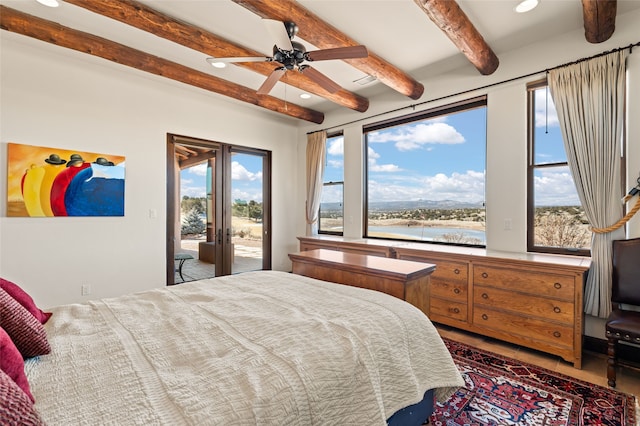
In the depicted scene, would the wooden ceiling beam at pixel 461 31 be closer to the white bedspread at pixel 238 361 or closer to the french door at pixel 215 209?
the white bedspread at pixel 238 361

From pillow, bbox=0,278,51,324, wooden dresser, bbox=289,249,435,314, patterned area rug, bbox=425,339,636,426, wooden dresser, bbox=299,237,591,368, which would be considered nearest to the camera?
pillow, bbox=0,278,51,324

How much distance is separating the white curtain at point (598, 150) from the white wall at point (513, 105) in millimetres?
137

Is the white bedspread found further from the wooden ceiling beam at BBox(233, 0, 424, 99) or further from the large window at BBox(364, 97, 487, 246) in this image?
the large window at BBox(364, 97, 487, 246)

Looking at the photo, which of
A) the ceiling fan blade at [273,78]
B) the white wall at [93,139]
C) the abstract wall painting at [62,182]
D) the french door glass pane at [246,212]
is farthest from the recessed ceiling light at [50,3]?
the french door glass pane at [246,212]

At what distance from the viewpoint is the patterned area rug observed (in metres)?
1.86

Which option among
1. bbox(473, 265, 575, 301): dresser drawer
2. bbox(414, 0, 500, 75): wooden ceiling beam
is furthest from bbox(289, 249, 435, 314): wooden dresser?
bbox(414, 0, 500, 75): wooden ceiling beam

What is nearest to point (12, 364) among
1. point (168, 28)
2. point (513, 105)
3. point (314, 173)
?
point (168, 28)

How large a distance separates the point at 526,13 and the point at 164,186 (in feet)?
14.5

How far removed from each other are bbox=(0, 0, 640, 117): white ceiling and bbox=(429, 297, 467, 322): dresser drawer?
276cm

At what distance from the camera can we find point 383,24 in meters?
2.79

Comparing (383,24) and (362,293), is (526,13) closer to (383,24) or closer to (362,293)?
(383,24)

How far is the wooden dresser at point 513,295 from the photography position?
8.17 ft

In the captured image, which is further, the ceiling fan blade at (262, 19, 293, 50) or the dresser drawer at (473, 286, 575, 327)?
the dresser drawer at (473, 286, 575, 327)

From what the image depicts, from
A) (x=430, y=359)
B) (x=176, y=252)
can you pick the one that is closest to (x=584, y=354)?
(x=430, y=359)
